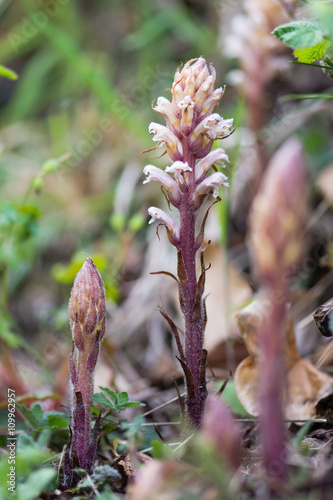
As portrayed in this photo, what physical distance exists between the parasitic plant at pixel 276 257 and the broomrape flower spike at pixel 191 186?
42cm

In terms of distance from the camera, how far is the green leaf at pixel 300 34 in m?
1.26

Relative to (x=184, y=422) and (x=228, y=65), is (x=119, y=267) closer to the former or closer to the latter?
(x=184, y=422)

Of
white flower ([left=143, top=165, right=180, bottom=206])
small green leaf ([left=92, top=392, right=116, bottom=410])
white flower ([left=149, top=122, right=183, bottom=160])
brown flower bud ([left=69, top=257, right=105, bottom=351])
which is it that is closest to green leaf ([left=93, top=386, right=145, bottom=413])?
small green leaf ([left=92, top=392, right=116, bottom=410])

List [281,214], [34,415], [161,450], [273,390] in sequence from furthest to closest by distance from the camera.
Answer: [34,415], [161,450], [273,390], [281,214]

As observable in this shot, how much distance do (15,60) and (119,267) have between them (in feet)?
11.4

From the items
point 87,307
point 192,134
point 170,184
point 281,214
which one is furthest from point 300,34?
point 87,307

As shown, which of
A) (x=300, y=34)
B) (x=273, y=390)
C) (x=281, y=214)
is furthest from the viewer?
(x=300, y=34)

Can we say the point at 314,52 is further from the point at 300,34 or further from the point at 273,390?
the point at 273,390

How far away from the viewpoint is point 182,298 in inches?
54.2

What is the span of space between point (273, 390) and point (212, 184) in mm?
587

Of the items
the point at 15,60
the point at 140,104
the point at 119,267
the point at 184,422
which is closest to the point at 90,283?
the point at 184,422

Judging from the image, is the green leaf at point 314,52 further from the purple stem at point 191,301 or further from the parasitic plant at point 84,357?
the parasitic plant at point 84,357

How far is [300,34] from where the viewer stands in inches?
50.9

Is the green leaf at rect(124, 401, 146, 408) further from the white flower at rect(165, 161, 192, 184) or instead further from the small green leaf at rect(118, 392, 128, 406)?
the white flower at rect(165, 161, 192, 184)
